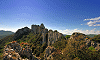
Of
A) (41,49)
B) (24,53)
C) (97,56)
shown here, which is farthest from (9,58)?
(41,49)

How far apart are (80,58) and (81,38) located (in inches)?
512

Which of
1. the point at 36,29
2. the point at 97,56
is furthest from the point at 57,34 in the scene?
the point at 36,29

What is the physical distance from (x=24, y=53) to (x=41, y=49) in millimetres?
39586

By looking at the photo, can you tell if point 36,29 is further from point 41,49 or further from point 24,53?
point 24,53

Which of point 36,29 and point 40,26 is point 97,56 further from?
point 36,29

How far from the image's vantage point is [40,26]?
282ft

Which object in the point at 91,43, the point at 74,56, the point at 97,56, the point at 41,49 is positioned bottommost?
the point at 41,49

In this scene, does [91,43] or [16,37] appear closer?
[91,43]

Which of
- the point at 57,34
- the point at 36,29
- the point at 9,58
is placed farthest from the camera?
the point at 36,29

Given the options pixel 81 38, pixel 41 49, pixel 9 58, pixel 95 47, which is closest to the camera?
pixel 9 58

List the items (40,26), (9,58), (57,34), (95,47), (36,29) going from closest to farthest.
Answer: (9,58) < (95,47) < (57,34) < (40,26) < (36,29)

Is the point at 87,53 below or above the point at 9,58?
below

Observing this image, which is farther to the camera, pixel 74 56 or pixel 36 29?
pixel 36 29

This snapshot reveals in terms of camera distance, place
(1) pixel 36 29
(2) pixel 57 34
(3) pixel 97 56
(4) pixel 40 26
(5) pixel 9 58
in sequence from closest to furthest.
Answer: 1. (5) pixel 9 58
2. (3) pixel 97 56
3. (2) pixel 57 34
4. (4) pixel 40 26
5. (1) pixel 36 29
